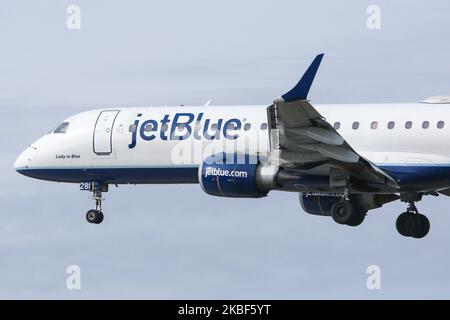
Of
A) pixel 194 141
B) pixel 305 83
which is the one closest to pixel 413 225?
pixel 194 141

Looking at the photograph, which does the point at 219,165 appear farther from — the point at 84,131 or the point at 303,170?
the point at 84,131

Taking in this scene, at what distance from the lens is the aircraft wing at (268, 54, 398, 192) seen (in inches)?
1446

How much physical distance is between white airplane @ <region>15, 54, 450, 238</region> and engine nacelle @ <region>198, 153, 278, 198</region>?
29 mm

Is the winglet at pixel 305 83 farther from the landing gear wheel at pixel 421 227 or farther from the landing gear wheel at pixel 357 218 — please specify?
the landing gear wheel at pixel 421 227

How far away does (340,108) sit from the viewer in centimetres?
4212

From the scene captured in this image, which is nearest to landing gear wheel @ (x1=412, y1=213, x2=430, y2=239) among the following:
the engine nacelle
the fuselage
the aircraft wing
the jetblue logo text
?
the aircraft wing

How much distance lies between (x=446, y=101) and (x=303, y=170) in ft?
15.6

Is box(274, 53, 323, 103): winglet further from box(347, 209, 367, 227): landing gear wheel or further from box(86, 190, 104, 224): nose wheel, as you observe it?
box(86, 190, 104, 224): nose wheel

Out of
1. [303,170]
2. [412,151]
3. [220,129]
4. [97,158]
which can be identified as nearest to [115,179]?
[97,158]

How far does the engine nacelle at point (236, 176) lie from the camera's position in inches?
1570

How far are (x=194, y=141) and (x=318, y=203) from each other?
16.3ft

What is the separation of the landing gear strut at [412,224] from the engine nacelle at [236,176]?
532 centimetres

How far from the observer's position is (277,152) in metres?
40.0

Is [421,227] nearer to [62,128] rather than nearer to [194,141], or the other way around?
[194,141]
